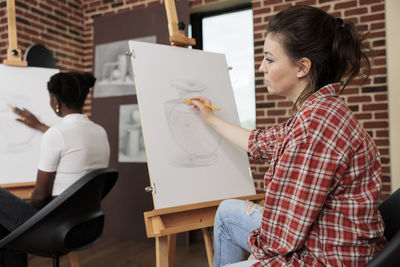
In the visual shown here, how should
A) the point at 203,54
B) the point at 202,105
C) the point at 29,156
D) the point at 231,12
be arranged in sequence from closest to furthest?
→ the point at 202,105 < the point at 203,54 < the point at 29,156 < the point at 231,12

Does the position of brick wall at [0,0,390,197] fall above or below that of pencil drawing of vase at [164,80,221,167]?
above

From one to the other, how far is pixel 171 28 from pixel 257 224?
106 cm

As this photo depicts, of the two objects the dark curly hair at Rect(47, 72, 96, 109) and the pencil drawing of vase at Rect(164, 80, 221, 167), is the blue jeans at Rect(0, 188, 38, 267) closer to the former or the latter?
the dark curly hair at Rect(47, 72, 96, 109)

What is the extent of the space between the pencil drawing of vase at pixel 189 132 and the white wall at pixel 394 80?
1.41m

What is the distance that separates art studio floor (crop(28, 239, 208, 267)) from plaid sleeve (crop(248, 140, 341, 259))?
170 cm

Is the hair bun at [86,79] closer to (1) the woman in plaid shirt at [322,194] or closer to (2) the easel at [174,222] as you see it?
(2) the easel at [174,222]

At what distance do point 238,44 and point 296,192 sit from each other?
2384mm

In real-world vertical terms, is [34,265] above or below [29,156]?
below

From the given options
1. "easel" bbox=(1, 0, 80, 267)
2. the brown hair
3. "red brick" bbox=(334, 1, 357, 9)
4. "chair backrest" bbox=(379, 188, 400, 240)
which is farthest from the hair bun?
"red brick" bbox=(334, 1, 357, 9)

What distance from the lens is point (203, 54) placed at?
6.08 ft

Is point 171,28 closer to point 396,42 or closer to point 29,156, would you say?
point 29,156

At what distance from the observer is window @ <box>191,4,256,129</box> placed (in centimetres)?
303

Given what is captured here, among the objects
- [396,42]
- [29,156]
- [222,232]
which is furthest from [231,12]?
[222,232]

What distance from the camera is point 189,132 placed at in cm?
164
